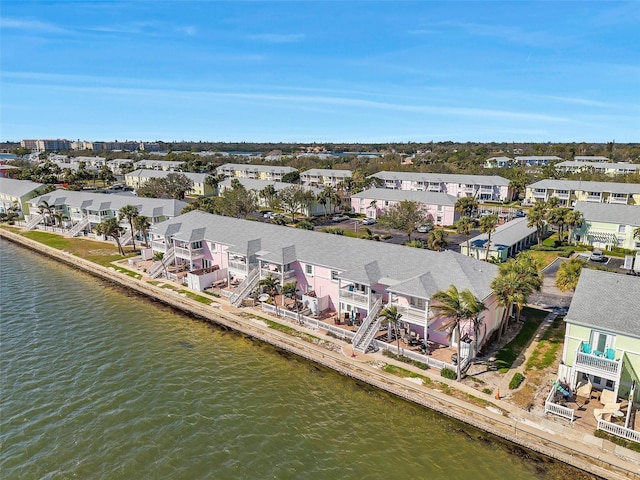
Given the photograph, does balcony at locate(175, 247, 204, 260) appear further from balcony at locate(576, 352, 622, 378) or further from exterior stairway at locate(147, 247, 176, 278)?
balcony at locate(576, 352, 622, 378)

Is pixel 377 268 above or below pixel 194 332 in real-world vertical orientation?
above

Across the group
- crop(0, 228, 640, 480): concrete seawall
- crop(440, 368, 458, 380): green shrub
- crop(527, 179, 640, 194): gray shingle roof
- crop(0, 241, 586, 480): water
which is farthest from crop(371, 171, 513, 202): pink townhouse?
crop(0, 241, 586, 480): water

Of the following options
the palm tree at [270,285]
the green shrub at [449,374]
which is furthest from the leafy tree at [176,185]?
the green shrub at [449,374]

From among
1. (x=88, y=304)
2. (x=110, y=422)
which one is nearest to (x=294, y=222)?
(x=88, y=304)

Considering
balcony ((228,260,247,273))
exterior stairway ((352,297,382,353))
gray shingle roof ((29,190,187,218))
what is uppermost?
gray shingle roof ((29,190,187,218))

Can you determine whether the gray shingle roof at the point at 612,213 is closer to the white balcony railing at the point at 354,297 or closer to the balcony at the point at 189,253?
the white balcony railing at the point at 354,297

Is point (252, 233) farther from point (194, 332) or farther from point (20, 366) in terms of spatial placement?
point (20, 366)

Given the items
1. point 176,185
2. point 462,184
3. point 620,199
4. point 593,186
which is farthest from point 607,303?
point 176,185
